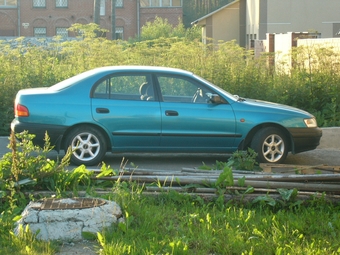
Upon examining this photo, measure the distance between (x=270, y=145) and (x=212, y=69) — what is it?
466 centimetres

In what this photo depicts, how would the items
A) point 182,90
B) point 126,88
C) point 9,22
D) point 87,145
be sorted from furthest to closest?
point 9,22 → point 182,90 → point 126,88 → point 87,145

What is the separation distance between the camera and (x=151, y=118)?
1056cm

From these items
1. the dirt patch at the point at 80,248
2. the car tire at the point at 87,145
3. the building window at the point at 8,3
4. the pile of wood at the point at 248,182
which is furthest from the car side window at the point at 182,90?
the building window at the point at 8,3

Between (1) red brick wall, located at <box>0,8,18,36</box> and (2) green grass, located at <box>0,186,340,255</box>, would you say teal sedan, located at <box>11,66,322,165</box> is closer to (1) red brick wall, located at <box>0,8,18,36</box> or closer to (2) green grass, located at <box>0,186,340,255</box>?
(2) green grass, located at <box>0,186,340,255</box>

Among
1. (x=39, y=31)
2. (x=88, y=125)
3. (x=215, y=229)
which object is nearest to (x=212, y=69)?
(x=88, y=125)

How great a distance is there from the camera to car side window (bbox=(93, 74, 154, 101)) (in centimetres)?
1064

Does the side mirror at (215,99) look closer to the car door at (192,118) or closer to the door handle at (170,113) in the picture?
the car door at (192,118)

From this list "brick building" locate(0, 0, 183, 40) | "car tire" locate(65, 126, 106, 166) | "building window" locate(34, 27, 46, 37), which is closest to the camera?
"car tire" locate(65, 126, 106, 166)

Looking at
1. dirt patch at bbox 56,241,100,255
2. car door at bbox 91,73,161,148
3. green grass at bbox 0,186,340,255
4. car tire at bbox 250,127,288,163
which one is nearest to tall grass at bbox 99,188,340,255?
green grass at bbox 0,186,340,255

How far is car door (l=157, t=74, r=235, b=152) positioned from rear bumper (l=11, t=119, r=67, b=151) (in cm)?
168

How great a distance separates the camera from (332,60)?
15.8 metres

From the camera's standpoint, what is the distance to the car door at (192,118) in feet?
34.9

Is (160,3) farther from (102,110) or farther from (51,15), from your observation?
(102,110)

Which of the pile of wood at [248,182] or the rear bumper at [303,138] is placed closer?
the pile of wood at [248,182]
